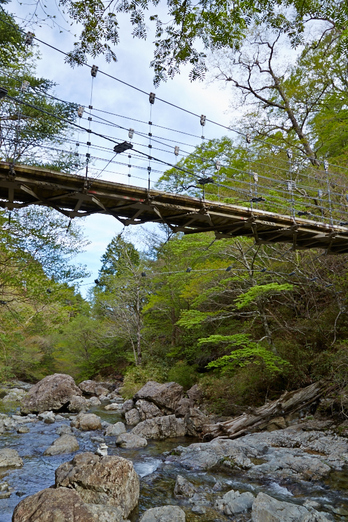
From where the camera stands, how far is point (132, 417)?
9727 mm

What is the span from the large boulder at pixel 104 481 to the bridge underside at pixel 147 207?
120 inches

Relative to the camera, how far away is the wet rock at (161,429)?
815 cm

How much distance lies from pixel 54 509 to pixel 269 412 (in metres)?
5.42

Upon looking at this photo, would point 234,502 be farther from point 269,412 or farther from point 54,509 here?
point 269,412

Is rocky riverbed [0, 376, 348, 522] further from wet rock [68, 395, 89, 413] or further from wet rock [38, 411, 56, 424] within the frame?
wet rock [68, 395, 89, 413]

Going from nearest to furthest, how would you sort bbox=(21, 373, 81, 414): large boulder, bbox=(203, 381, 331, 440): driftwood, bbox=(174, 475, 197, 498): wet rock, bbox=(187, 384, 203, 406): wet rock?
bbox=(174, 475, 197, 498): wet rock, bbox=(203, 381, 331, 440): driftwood, bbox=(187, 384, 203, 406): wet rock, bbox=(21, 373, 81, 414): large boulder

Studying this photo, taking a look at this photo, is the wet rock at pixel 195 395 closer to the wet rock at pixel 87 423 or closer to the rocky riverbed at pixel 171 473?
the rocky riverbed at pixel 171 473

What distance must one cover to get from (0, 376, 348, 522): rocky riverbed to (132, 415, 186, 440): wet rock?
0.02 m

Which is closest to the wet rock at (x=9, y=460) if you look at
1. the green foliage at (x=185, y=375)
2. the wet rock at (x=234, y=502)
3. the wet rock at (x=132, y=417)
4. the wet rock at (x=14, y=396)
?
the wet rock at (x=234, y=502)

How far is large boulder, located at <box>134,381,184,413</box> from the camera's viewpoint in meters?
9.98

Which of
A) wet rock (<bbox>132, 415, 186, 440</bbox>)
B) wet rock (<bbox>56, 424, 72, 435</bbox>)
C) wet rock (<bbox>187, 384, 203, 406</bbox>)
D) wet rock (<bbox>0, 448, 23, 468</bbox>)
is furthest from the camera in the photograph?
wet rock (<bbox>187, 384, 203, 406</bbox>)

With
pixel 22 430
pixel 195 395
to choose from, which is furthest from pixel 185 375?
pixel 22 430

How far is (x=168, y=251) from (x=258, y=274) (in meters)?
5.92

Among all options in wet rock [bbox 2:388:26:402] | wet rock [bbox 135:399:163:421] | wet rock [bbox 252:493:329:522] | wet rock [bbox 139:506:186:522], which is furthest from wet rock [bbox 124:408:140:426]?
wet rock [bbox 252:493:329:522]
